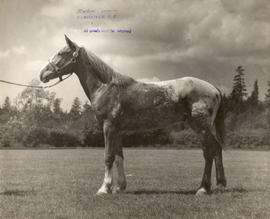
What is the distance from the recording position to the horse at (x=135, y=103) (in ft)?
19.9

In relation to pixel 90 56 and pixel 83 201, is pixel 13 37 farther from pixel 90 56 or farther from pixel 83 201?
pixel 83 201

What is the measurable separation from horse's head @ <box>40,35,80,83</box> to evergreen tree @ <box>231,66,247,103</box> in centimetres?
312

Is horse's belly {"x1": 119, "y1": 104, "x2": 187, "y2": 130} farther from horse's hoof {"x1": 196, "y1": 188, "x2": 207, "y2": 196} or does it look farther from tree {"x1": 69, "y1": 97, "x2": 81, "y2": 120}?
tree {"x1": 69, "y1": 97, "x2": 81, "y2": 120}

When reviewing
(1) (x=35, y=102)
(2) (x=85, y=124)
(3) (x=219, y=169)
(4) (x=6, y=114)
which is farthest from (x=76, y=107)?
(3) (x=219, y=169)

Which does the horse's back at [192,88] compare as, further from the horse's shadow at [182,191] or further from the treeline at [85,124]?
the horse's shadow at [182,191]

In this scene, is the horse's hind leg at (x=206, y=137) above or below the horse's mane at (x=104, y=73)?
below

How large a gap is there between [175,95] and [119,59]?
135 cm

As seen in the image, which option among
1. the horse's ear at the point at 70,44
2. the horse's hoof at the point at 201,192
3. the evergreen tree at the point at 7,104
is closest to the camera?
the horse's hoof at the point at 201,192

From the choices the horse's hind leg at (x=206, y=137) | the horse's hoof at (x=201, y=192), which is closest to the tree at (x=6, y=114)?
the horse's hind leg at (x=206, y=137)

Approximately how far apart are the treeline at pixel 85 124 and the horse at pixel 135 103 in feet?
1.64

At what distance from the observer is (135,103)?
6.18 meters

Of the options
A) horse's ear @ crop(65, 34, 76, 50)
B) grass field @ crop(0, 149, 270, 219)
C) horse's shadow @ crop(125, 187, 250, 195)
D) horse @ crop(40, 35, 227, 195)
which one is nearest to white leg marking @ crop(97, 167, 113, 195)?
horse @ crop(40, 35, 227, 195)

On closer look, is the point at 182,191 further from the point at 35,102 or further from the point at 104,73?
the point at 35,102

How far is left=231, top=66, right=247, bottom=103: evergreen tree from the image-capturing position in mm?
6359
